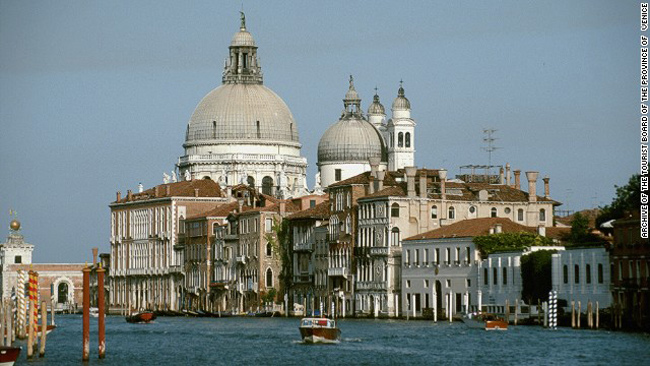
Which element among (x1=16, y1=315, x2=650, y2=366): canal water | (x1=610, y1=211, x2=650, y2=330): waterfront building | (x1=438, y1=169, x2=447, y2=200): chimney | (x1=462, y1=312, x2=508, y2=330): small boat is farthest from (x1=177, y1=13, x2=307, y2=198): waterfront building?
(x1=610, y1=211, x2=650, y2=330): waterfront building

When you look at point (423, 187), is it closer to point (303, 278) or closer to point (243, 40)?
point (303, 278)

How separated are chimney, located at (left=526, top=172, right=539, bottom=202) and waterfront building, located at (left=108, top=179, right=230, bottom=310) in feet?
110

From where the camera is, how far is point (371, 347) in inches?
2975

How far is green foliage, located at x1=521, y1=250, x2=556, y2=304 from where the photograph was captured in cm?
9075

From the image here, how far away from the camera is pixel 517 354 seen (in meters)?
69.2

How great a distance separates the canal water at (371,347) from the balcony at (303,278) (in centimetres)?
2343

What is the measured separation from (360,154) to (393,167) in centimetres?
385

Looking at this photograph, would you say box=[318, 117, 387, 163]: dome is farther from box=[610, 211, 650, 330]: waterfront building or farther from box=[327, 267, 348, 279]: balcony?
box=[610, 211, 650, 330]: waterfront building

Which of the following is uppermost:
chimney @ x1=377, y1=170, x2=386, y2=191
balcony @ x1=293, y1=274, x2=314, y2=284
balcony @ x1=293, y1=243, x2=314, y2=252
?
chimney @ x1=377, y1=170, x2=386, y2=191

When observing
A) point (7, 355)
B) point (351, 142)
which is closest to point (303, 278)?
point (351, 142)

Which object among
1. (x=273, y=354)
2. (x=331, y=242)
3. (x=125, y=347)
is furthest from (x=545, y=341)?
(x=331, y=242)

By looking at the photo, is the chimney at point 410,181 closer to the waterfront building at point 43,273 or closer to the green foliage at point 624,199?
the green foliage at point 624,199

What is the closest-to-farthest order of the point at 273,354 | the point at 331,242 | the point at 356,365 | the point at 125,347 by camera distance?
the point at 356,365
the point at 273,354
the point at 125,347
the point at 331,242

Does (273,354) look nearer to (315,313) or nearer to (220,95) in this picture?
(315,313)
